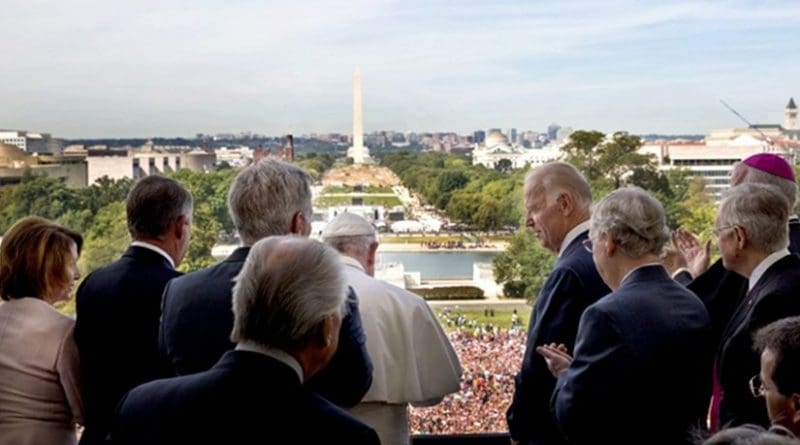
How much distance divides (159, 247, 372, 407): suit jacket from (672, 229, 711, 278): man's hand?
1.42m

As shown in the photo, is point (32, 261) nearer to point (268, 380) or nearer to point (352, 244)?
point (352, 244)

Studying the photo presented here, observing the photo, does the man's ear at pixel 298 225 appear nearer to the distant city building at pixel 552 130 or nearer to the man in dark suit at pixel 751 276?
the man in dark suit at pixel 751 276

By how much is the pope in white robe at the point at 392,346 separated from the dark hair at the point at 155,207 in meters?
0.37

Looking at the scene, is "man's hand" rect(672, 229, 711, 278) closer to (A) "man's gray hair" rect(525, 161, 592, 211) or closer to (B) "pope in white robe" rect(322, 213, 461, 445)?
(A) "man's gray hair" rect(525, 161, 592, 211)

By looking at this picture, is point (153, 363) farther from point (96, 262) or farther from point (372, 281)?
→ point (96, 262)

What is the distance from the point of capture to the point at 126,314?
219 cm

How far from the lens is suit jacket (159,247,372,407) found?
1.80m

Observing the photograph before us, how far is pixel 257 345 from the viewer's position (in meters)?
1.35

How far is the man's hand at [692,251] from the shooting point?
9.46 ft

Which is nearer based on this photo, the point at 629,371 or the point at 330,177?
the point at 629,371

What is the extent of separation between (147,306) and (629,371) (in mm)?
1090

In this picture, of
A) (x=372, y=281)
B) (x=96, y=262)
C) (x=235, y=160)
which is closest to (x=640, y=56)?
(x=235, y=160)

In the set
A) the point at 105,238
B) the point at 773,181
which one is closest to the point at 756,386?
the point at 773,181

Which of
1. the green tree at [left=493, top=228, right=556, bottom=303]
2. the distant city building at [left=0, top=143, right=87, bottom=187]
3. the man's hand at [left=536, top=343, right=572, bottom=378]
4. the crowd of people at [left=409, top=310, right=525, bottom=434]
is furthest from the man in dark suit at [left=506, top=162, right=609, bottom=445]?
the distant city building at [left=0, top=143, right=87, bottom=187]
